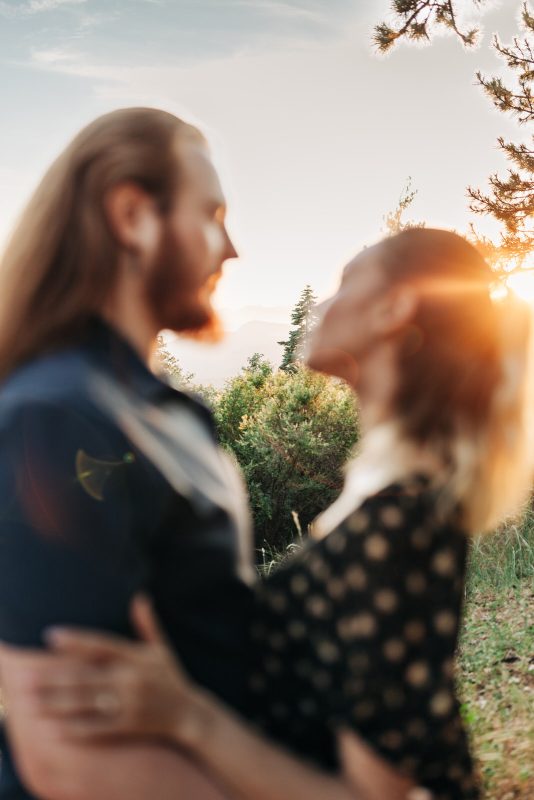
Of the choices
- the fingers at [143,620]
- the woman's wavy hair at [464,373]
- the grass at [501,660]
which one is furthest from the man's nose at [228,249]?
the grass at [501,660]

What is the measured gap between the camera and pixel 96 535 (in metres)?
1.03

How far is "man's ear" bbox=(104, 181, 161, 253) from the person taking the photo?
133 cm

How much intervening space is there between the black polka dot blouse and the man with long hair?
0.07 metres

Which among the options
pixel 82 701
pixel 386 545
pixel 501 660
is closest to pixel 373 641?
pixel 386 545

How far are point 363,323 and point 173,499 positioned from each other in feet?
1.96

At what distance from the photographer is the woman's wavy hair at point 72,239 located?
1295 millimetres

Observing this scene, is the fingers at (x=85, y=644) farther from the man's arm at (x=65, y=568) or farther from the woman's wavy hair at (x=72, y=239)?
the woman's wavy hair at (x=72, y=239)

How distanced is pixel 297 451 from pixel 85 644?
13210 millimetres

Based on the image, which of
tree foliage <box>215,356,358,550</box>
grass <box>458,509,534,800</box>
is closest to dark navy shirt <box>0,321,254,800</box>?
grass <box>458,509,534,800</box>

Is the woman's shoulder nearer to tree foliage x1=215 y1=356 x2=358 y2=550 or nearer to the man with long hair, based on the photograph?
the man with long hair

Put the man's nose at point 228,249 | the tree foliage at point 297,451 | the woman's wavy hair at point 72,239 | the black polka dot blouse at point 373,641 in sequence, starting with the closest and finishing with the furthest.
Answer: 1. the black polka dot blouse at point 373,641
2. the woman's wavy hair at point 72,239
3. the man's nose at point 228,249
4. the tree foliage at point 297,451

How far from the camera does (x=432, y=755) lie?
1197mm

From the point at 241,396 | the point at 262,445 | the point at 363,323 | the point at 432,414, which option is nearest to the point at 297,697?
the point at 432,414

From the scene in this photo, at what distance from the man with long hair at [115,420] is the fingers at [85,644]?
18 mm
